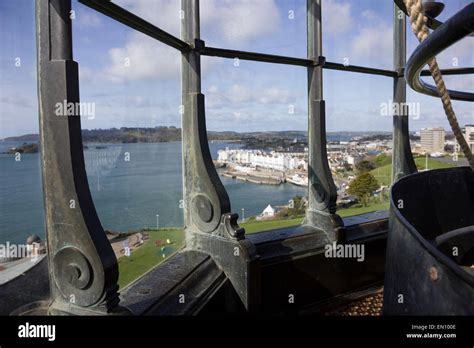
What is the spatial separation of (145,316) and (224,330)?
A: 42cm

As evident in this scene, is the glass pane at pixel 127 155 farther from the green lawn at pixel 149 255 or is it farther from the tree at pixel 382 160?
the tree at pixel 382 160

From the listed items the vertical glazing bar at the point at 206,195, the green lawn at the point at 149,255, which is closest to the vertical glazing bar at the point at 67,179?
the green lawn at the point at 149,255

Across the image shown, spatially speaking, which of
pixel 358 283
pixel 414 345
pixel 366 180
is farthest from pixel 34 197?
pixel 366 180

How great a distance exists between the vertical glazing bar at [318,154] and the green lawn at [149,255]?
1.33m

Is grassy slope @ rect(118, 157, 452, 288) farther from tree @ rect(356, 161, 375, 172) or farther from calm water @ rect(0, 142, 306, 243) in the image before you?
tree @ rect(356, 161, 375, 172)

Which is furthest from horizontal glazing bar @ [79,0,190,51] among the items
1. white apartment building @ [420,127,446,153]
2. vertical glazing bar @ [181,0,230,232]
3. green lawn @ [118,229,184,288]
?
white apartment building @ [420,127,446,153]

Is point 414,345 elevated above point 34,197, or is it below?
below

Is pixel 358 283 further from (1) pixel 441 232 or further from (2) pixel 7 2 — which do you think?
(2) pixel 7 2

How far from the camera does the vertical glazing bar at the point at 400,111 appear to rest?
3945mm

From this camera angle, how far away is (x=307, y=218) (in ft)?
11.1

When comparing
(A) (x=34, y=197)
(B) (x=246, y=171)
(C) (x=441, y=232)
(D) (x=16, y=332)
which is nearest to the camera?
(D) (x=16, y=332)

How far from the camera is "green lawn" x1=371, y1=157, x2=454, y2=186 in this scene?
157 inches

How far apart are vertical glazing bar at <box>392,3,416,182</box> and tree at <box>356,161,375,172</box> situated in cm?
41

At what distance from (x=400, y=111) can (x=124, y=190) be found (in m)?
3.23
